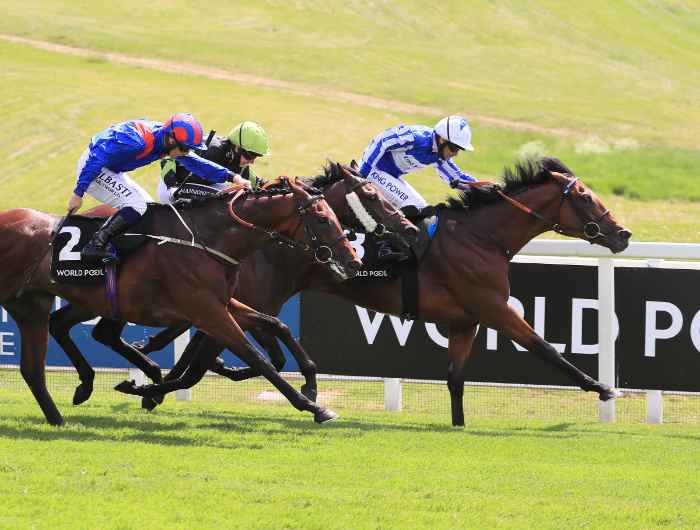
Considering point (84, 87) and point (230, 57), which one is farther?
point (230, 57)

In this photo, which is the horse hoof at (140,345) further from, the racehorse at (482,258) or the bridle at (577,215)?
the bridle at (577,215)

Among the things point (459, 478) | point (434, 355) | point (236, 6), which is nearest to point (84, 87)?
point (236, 6)

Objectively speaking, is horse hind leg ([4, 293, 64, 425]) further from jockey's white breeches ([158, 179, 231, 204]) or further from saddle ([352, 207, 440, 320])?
saddle ([352, 207, 440, 320])

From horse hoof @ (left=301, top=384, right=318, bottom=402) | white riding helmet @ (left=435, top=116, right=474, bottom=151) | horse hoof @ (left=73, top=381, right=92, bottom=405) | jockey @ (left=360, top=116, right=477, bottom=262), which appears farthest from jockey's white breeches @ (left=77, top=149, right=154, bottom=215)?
white riding helmet @ (left=435, top=116, right=474, bottom=151)

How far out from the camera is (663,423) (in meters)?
9.87

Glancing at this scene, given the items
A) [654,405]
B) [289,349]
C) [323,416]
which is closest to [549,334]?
[654,405]

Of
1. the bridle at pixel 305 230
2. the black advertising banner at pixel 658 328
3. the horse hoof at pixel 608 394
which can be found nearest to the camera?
the bridle at pixel 305 230

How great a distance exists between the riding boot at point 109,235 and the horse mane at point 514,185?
225 centimetres

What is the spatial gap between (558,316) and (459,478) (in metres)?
3.48

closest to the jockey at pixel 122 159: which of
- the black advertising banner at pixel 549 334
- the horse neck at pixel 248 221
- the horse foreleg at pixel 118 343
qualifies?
the horse neck at pixel 248 221

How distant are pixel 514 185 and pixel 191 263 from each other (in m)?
2.45

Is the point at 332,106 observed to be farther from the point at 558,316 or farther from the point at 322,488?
the point at 322,488

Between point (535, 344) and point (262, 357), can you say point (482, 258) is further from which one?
point (262, 357)

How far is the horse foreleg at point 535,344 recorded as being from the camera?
872 cm
